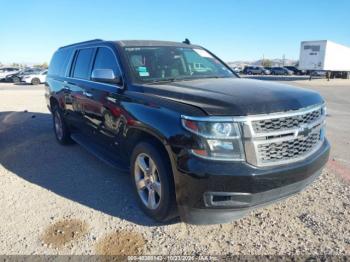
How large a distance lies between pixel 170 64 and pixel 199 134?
1.90 metres

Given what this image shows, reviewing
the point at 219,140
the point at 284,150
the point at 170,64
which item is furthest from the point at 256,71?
the point at 219,140

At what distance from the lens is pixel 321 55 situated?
125 feet

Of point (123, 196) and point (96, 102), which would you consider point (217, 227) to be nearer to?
point (123, 196)

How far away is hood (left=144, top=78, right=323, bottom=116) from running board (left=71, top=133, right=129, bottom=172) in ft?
3.97

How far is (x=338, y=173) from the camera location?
4996 millimetres

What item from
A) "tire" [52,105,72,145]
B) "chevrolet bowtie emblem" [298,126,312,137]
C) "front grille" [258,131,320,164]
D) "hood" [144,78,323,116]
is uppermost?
"hood" [144,78,323,116]

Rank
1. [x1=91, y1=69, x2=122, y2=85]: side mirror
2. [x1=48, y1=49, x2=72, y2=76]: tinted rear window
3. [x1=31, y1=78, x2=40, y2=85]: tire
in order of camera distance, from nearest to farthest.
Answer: [x1=91, y1=69, x2=122, y2=85]: side mirror, [x1=48, y1=49, x2=72, y2=76]: tinted rear window, [x1=31, y1=78, x2=40, y2=85]: tire

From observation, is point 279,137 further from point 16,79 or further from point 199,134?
point 16,79

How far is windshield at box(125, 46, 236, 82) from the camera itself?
4.15 meters

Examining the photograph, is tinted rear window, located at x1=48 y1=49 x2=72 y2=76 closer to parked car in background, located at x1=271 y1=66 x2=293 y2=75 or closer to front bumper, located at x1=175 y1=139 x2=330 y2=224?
front bumper, located at x1=175 y1=139 x2=330 y2=224

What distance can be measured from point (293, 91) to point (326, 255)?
166 cm

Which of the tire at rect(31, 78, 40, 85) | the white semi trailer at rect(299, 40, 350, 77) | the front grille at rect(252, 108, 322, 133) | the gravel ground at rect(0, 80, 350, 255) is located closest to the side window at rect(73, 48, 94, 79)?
the gravel ground at rect(0, 80, 350, 255)

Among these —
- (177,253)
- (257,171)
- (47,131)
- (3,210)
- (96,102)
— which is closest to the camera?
(257,171)

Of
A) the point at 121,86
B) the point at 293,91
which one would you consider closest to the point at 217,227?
the point at 293,91
